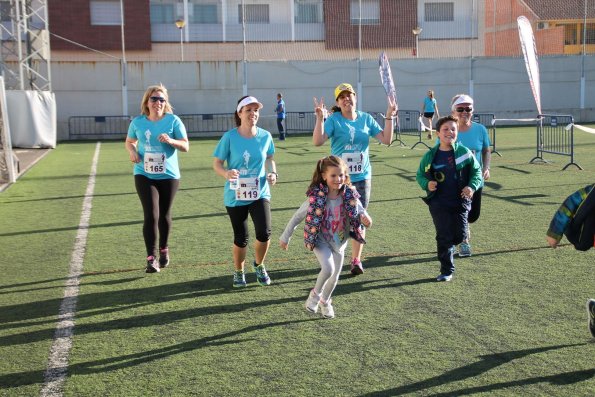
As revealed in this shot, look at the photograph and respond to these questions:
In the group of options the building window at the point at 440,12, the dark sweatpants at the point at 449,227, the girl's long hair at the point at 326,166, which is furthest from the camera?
the building window at the point at 440,12

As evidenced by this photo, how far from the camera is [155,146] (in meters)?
8.02

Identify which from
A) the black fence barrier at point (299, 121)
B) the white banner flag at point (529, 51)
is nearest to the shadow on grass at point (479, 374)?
the white banner flag at point (529, 51)

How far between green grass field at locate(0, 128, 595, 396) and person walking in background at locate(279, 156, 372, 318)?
0.24 m

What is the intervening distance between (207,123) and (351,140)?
27.2 meters

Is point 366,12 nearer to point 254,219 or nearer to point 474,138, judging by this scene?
point 474,138

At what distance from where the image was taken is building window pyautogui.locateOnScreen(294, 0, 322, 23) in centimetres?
3866

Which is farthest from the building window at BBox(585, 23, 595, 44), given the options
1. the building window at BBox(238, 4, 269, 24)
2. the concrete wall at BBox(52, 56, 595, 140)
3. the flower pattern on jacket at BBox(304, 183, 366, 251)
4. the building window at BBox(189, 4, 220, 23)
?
the flower pattern on jacket at BBox(304, 183, 366, 251)

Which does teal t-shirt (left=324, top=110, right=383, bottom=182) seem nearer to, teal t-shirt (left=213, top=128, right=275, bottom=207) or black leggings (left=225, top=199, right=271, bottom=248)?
teal t-shirt (left=213, top=128, right=275, bottom=207)

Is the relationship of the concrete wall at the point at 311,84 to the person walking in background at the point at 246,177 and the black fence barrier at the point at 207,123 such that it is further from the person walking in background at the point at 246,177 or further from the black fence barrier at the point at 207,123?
the person walking in background at the point at 246,177

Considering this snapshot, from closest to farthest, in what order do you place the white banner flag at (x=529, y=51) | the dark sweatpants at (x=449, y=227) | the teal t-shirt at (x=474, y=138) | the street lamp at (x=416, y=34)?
1. the dark sweatpants at (x=449, y=227)
2. the teal t-shirt at (x=474, y=138)
3. the white banner flag at (x=529, y=51)
4. the street lamp at (x=416, y=34)

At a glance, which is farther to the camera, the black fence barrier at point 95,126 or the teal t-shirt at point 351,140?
the black fence barrier at point 95,126

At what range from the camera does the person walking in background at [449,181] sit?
7371mm

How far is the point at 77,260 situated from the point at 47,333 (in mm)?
2824

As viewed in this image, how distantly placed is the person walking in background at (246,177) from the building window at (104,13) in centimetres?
3488
